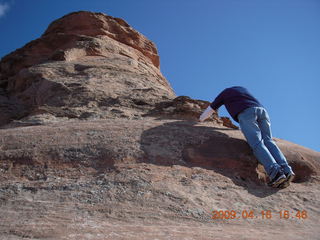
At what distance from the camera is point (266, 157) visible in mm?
4332

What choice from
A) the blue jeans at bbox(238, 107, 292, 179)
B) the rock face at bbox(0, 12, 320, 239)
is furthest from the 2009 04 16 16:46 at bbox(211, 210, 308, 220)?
the blue jeans at bbox(238, 107, 292, 179)

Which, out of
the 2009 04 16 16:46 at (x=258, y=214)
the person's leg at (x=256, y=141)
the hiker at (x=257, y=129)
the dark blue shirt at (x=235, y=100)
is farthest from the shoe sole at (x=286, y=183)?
the dark blue shirt at (x=235, y=100)

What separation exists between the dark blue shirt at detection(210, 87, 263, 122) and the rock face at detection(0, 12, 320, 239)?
496mm

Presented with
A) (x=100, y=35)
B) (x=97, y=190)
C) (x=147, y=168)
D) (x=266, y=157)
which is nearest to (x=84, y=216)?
(x=97, y=190)

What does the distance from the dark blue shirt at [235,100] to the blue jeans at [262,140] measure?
4.6 inches

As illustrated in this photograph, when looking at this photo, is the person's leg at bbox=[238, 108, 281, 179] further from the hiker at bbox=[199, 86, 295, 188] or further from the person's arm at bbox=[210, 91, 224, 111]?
the person's arm at bbox=[210, 91, 224, 111]

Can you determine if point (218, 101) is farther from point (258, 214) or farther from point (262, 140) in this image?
point (258, 214)

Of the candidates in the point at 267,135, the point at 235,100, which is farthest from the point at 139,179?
the point at 235,100

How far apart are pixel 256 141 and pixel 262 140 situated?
8.0 inches

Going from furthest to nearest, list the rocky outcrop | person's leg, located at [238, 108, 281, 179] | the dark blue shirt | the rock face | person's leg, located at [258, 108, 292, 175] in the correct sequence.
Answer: the rocky outcrop → the dark blue shirt → person's leg, located at [258, 108, 292, 175] → person's leg, located at [238, 108, 281, 179] → the rock face

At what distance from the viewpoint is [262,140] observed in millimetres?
4793

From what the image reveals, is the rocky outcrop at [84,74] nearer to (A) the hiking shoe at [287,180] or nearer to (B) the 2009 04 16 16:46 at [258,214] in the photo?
(A) the hiking shoe at [287,180]

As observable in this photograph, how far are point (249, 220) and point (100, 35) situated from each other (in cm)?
1253

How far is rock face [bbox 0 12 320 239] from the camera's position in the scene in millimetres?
2900
